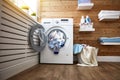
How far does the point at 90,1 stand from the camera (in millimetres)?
3588

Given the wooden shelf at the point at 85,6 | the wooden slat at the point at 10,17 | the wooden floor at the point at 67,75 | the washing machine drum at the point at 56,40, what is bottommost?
the wooden floor at the point at 67,75

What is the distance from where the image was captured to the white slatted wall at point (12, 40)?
5.08 feet

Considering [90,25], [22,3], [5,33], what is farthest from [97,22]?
[5,33]

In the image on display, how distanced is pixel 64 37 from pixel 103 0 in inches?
60.1

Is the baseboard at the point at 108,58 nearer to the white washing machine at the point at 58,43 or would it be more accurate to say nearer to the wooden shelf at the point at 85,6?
the white washing machine at the point at 58,43

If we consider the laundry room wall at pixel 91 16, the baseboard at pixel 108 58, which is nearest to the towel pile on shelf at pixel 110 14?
the laundry room wall at pixel 91 16

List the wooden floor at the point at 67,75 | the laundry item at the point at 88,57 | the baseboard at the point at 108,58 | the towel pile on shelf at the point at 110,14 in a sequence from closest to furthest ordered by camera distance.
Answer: the wooden floor at the point at 67,75 → the laundry item at the point at 88,57 → the towel pile on shelf at the point at 110,14 → the baseboard at the point at 108,58

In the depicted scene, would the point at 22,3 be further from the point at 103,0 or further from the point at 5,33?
the point at 103,0

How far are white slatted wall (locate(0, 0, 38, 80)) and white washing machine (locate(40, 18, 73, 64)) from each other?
2.45 ft

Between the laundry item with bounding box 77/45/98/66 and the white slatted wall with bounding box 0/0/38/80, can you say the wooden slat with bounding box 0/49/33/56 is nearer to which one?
the white slatted wall with bounding box 0/0/38/80

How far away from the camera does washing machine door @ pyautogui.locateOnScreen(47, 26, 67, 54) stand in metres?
3.02

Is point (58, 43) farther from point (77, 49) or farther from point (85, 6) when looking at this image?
point (85, 6)

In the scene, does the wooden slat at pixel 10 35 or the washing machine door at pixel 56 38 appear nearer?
the wooden slat at pixel 10 35

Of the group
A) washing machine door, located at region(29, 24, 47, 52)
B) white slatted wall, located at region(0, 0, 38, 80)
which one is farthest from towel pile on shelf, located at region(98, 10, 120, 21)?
white slatted wall, located at region(0, 0, 38, 80)
